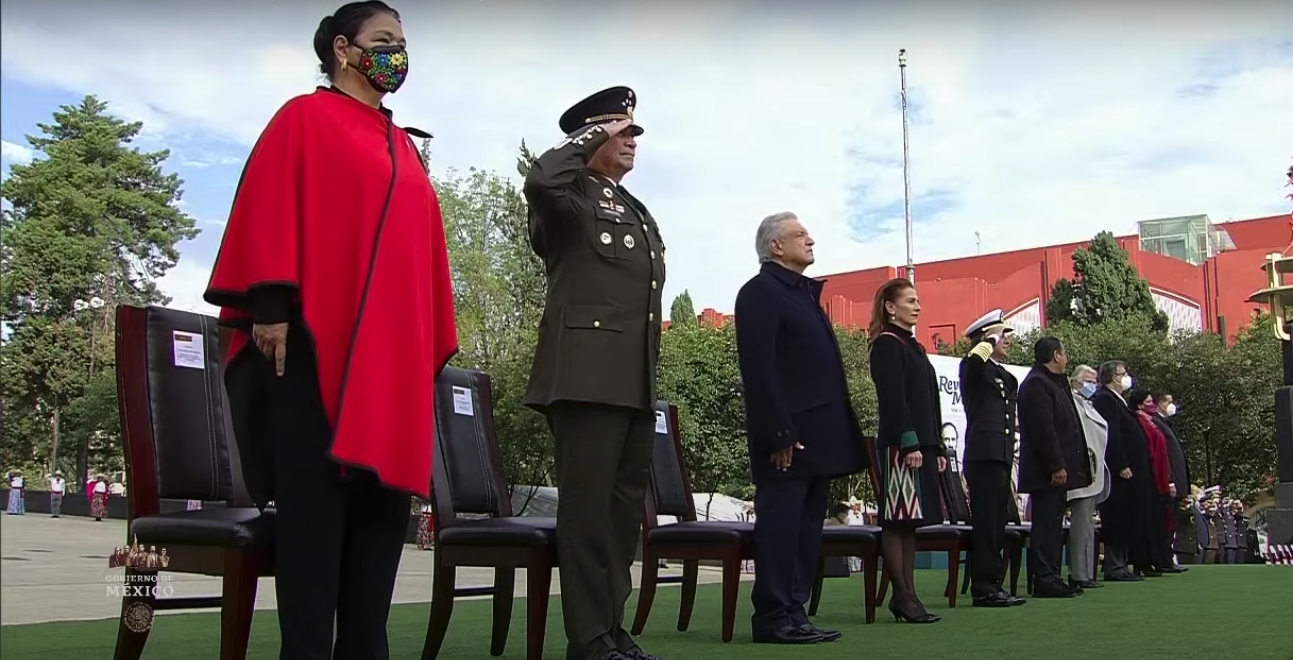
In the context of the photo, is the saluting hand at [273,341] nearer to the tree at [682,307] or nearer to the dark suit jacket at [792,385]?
the dark suit jacket at [792,385]

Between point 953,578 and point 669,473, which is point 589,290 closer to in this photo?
point 669,473

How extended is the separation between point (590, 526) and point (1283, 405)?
15189mm

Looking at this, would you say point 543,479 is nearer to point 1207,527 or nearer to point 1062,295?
point 1207,527

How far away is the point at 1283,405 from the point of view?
1600cm

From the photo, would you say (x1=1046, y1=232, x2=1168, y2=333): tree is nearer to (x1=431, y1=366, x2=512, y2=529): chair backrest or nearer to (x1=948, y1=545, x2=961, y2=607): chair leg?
(x1=948, y1=545, x2=961, y2=607): chair leg

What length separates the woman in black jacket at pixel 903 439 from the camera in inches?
215

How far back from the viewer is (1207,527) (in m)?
15.1

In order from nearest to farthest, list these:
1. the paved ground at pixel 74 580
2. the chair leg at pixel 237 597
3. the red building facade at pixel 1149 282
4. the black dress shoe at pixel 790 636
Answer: the chair leg at pixel 237 597 < the black dress shoe at pixel 790 636 < the paved ground at pixel 74 580 < the red building facade at pixel 1149 282

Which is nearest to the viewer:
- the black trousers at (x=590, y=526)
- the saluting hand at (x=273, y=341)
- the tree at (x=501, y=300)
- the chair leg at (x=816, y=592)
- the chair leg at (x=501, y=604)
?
the saluting hand at (x=273, y=341)

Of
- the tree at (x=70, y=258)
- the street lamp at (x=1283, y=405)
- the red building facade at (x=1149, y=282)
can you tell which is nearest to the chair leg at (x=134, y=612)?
the street lamp at (x=1283, y=405)

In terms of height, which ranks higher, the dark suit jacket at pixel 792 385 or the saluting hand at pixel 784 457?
the dark suit jacket at pixel 792 385

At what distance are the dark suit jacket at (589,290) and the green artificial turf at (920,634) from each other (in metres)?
1.16

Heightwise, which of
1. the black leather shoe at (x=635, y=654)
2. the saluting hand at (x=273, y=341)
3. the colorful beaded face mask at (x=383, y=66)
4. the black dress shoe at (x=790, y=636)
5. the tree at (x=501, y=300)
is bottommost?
the black dress shoe at (x=790, y=636)

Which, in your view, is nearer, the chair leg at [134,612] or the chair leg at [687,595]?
the chair leg at [134,612]
